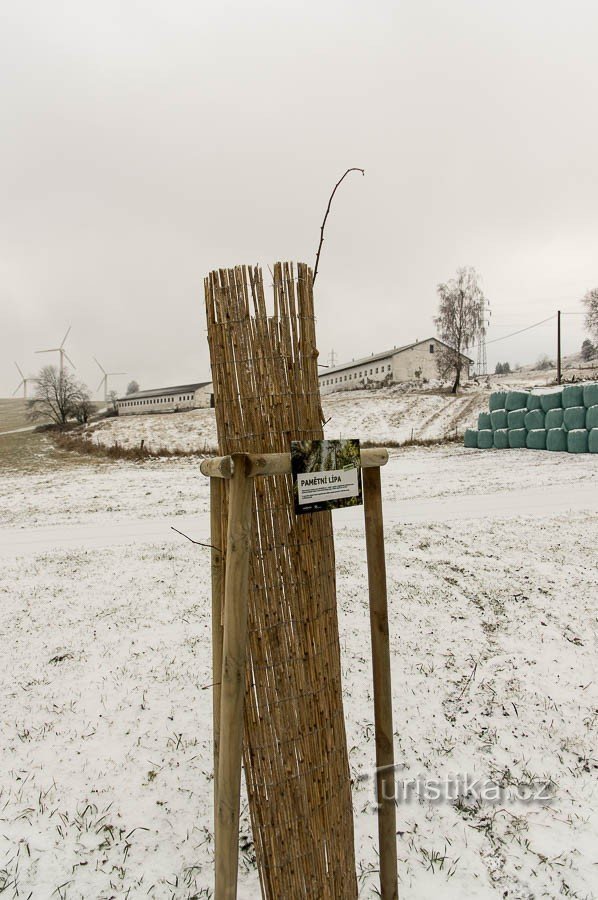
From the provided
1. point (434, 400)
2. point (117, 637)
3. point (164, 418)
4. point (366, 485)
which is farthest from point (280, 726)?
point (164, 418)

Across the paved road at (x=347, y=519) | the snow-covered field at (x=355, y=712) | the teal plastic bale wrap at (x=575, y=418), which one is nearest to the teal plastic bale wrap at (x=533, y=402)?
the teal plastic bale wrap at (x=575, y=418)

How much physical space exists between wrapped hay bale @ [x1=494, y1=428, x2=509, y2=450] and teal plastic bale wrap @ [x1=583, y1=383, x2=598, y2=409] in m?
3.37

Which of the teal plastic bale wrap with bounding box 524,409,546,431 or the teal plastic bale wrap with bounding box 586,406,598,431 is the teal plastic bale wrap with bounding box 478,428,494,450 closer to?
the teal plastic bale wrap with bounding box 524,409,546,431

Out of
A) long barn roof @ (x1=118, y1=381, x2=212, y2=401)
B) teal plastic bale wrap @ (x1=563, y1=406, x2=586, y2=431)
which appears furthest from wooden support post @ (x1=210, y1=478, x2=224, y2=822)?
long barn roof @ (x1=118, y1=381, x2=212, y2=401)

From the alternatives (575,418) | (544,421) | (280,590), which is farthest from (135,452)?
(280,590)

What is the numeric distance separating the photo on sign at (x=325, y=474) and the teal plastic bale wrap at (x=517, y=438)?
1877 centimetres

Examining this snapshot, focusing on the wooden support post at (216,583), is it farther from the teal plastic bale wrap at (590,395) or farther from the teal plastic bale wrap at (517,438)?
the teal plastic bale wrap at (517,438)

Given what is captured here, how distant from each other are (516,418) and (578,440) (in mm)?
2760

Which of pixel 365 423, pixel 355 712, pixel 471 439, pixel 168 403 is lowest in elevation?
pixel 355 712

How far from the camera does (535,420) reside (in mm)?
18609

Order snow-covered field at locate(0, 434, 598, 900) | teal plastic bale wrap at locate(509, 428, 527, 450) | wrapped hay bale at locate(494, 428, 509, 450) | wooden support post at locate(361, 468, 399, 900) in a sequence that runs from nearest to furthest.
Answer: wooden support post at locate(361, 468, 399, 900), snow-covered field at locate(0, 434, 598, 900), teal plastic bale wrap at locate(509, 428, 527, 450), wrapped hay bale at locate(494, 428, 509, 450)

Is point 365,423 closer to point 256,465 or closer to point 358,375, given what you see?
point 358,375

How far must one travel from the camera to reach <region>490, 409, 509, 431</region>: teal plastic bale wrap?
20016mm

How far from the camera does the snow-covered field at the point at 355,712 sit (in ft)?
8.79
